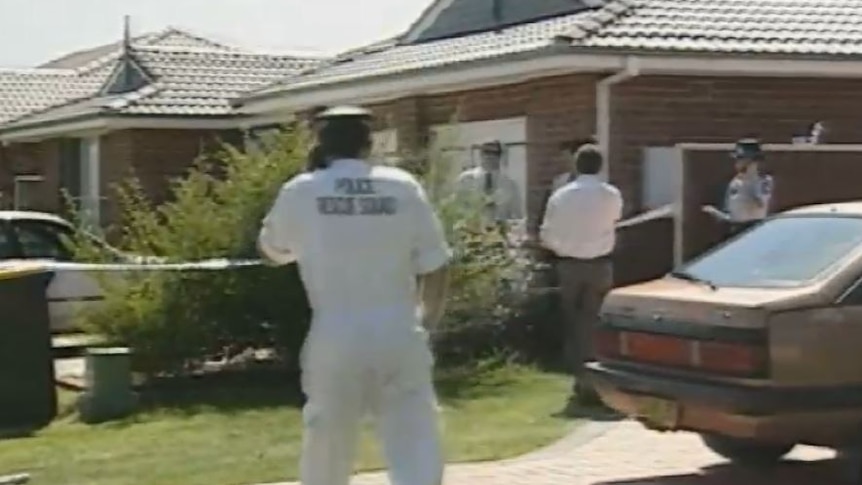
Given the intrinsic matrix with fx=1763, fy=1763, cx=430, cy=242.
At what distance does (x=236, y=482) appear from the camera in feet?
32.4

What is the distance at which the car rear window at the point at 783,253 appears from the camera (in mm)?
9328

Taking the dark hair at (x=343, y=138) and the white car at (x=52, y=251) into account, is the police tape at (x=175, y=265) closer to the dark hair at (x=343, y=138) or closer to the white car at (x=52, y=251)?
the white car at (x=52, y=251)

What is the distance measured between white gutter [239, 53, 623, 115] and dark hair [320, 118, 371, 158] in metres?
9.36

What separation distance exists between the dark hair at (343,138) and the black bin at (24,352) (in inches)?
223

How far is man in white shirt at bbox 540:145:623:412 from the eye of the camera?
1240 cm

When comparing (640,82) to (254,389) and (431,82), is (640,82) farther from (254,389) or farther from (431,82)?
(254,389)

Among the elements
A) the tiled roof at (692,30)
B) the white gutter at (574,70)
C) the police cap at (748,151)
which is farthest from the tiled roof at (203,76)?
the police cap at (748,151)

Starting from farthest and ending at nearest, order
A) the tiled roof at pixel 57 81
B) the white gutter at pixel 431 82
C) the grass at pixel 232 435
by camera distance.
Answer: the tiled roof at pixel 57 81 < the white gutter at pixel 431 82 < the grass at pixel 232 435

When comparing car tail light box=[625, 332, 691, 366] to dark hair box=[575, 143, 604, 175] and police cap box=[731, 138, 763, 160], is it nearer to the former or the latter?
dark hair box=[575, 143, 604, 175]

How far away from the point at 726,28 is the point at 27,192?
651 inches

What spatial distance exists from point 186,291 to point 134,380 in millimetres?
858

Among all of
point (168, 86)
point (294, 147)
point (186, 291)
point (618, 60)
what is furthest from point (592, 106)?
point (168, 86)

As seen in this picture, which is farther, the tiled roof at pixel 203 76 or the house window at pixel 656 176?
the tiled roof at pixel 203 76

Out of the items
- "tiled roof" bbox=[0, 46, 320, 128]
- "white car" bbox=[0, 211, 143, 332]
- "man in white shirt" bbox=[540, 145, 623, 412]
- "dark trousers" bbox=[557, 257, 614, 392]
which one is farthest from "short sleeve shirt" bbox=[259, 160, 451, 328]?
"tiled roof" bbox=[0, 46, 320, 128]
